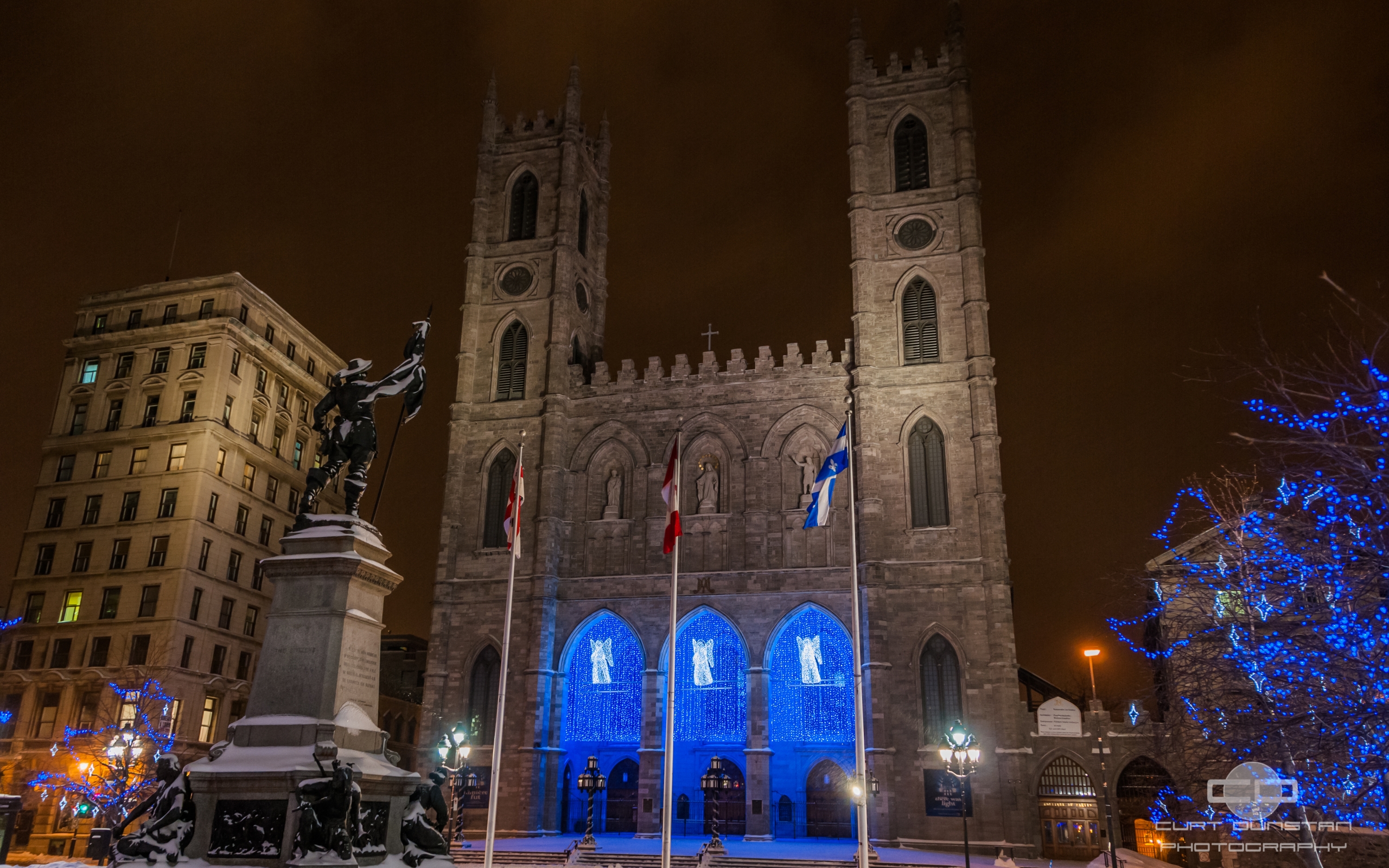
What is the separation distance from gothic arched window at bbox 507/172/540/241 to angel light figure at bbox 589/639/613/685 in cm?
1848

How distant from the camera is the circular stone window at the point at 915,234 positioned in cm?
4091

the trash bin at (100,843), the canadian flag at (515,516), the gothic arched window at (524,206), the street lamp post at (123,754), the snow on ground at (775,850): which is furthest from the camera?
the gothic arched window at (524,206)

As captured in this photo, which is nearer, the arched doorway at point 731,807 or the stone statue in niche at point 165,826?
the stone statue in niche at point 165,826

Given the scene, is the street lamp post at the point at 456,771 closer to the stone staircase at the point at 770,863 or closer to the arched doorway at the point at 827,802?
the stone staircase at the point at 770,863

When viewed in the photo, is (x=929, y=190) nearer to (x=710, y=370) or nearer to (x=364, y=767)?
(x=710, y=370)

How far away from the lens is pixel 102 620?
40219 millimetres

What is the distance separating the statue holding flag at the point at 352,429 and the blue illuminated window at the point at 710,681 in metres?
24.1

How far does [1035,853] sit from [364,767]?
2666 cm

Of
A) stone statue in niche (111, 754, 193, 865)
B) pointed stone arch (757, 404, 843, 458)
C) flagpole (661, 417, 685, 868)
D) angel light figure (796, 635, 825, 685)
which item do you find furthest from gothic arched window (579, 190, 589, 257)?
stone statue in niche (111, 754, 193, 865)

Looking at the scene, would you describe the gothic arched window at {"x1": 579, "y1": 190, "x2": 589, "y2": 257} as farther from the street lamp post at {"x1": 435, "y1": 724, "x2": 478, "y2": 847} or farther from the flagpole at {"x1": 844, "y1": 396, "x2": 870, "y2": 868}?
the flagpole at {"x1": 844, "y1": 396, "x2": 870, "y2": 868}

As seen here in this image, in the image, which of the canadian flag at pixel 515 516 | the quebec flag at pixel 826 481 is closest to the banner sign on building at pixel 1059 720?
the quebec flag at pixel 826 481

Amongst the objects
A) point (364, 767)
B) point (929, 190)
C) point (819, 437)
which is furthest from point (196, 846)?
point (929, 190)

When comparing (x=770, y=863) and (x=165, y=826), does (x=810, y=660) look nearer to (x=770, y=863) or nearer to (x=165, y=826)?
(x=770, y=863)

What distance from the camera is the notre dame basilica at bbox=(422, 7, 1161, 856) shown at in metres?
35.1
